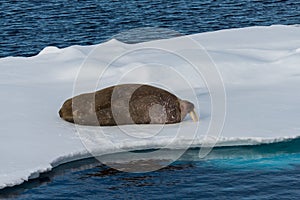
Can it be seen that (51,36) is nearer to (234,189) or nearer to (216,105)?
(216,105)

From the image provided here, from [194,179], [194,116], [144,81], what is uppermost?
[144,81]

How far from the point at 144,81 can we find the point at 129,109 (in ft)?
6.91

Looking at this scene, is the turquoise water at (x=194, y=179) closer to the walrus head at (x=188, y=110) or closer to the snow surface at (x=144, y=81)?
the snow surface at (x=144, y=81)

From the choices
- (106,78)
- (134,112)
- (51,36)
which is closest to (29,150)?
(134,112)

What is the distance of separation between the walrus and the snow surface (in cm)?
20

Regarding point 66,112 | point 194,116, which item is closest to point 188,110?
point 194,116

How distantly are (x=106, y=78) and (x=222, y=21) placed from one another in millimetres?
12682

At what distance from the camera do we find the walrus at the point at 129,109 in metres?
12.9

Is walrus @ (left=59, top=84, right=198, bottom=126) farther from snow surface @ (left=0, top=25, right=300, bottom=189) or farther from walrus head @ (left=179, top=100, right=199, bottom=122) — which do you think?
snow surface @ (left=0, top=25, right=300, bottom=189)

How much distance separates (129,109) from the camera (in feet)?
42.7

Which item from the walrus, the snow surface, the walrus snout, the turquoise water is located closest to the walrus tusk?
the walrus

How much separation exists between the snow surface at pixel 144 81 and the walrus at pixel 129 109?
0.67 ft

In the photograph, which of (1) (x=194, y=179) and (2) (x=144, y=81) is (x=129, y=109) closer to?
(2) (x=144, y=81)

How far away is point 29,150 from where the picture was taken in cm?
1162
